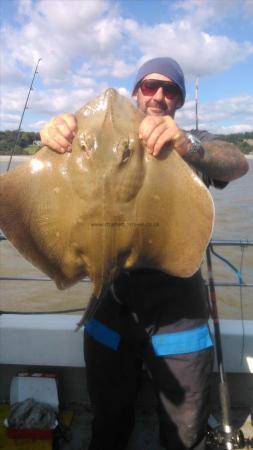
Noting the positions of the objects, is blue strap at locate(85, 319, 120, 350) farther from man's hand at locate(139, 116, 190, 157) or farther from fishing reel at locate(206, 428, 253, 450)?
man's hand at locate(139, 116, 190, 157)

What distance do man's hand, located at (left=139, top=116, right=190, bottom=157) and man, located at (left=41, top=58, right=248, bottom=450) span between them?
46cm

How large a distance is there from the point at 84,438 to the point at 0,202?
2.25 metres

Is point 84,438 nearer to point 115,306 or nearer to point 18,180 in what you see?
point 115,306

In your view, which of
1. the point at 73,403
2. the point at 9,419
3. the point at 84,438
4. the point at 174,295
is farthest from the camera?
the point at 73,403

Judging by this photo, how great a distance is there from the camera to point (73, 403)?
146 inches

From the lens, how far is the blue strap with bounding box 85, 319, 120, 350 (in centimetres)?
273

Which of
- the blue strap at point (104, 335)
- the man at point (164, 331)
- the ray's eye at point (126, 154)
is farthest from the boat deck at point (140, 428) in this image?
the ray's eye at point (126, 154)

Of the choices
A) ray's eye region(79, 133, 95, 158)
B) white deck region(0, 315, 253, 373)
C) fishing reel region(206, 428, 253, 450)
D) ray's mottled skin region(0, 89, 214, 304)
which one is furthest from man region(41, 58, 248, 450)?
ray's eye region(79, 133, 95, 158)

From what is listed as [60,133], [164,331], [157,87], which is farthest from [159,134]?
[164,331]

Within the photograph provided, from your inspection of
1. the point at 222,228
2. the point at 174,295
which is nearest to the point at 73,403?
the point at 174,295

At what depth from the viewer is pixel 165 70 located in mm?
2660

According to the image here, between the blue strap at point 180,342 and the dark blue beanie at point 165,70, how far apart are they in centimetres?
151

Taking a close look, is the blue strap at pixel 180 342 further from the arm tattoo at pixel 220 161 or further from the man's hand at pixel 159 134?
the man's hand at pixel 159 134

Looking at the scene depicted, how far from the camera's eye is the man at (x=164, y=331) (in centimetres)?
260
